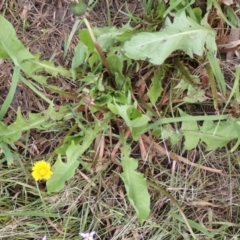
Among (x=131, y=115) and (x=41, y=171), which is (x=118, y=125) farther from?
(x=41, y=171)

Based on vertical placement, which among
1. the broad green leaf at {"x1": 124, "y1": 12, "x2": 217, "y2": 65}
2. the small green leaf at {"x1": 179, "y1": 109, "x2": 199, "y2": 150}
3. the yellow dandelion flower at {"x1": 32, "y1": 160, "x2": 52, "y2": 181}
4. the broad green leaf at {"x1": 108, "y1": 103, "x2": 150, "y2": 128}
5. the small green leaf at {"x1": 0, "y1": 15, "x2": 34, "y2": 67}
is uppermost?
the small green leaf at {"x1": 0, "y1": 15, "x2": 34, "y2": 67}

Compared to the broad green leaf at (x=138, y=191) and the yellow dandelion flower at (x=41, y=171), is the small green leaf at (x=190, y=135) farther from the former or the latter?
the yellow dandelion flower at (x=41, y=171)

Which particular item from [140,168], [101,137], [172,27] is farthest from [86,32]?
[140,168]

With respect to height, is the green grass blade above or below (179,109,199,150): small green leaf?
above

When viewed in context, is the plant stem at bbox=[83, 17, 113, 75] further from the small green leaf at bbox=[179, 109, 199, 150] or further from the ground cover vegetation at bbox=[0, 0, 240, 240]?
the small green leaf at bbox=[179, 109, 199, 150]

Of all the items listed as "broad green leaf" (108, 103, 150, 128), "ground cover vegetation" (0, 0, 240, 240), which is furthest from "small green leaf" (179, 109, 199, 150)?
"broad green leaf" (108, 103, 150, 128)

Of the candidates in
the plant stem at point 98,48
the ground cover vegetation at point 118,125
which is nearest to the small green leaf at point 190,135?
the ground cover vegetation at point 118,125

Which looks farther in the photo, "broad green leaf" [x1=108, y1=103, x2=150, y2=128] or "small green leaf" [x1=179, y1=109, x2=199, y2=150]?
"small green leaf" [x1=179, y1=109, x2=199, y2=150]
